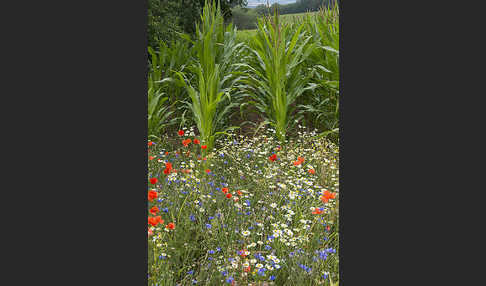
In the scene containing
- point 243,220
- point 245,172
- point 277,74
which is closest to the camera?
point 243,220

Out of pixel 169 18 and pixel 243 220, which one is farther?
pixel 169 18

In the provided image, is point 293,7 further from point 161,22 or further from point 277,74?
point 161,22

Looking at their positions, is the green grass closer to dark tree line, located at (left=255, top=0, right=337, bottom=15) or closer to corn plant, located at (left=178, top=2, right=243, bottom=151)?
corn plant, located at (left=178, top=2, right=243, bottom=151)

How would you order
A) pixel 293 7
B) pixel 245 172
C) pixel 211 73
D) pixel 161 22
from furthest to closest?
pixel 161 22 → pixel 211 73 → pixel 245 172 → pixel 293 7

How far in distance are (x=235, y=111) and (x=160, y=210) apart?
62.3 inches

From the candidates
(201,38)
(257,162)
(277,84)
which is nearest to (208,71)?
(201,38)

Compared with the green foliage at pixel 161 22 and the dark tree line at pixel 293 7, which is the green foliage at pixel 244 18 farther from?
the green foliage at pixel 161 22

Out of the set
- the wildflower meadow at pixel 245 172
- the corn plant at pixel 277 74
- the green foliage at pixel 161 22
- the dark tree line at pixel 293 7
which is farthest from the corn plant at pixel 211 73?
the green foliage at pixel 161 22

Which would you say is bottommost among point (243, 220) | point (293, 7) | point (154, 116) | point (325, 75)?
point (243, 220)

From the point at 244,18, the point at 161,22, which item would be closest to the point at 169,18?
the point at 161,22

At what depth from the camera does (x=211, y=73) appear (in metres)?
2.76

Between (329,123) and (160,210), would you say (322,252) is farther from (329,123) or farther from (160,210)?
(329,123)

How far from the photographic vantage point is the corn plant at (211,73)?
266cm

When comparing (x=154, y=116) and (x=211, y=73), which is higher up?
(x=211, y=73)
